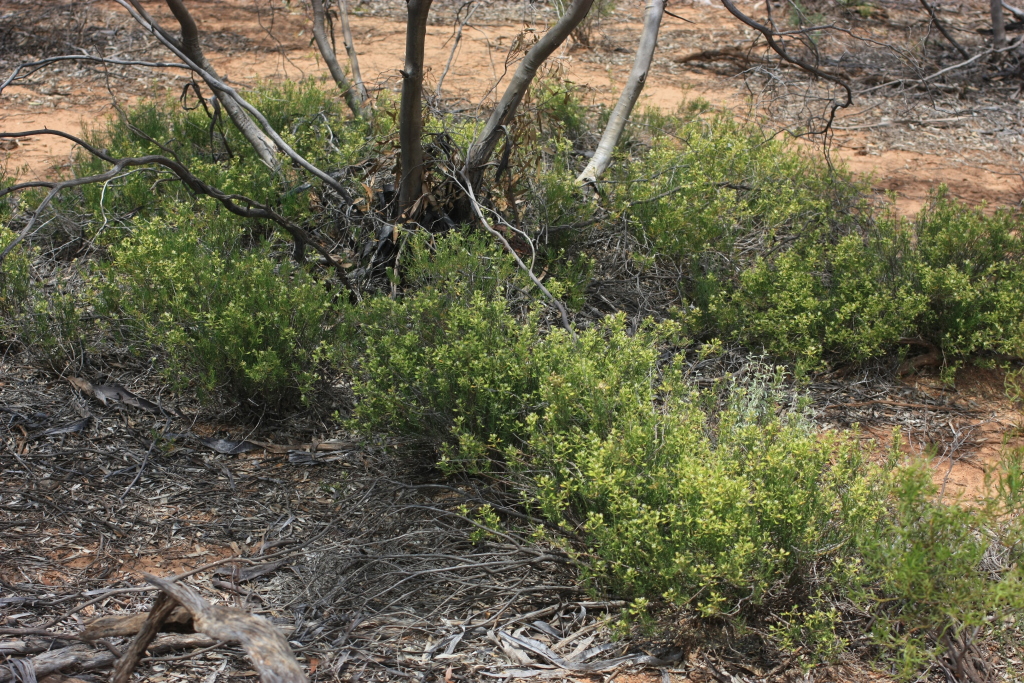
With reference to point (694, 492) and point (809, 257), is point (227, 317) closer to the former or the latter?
point (694, 492)

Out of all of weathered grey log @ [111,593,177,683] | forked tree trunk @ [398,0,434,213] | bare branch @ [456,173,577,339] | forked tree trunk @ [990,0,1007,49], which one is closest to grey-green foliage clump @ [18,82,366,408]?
forked tree trunk @ [398,0,434,213]

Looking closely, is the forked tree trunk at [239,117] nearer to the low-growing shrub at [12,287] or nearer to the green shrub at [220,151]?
the green shrub at [220,151]

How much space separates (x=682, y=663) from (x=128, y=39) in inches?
369

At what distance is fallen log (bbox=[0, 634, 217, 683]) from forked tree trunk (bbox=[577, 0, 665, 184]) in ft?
12.4

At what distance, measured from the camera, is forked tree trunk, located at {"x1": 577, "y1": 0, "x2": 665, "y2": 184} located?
5676 mm

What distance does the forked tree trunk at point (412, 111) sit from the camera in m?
4.22

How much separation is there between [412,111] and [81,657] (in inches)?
118

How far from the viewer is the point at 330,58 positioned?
22.0 feet

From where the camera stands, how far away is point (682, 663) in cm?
268

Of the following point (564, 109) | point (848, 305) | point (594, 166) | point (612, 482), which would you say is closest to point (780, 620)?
point (612, 482)

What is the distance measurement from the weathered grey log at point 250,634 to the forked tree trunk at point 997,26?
34.1ft

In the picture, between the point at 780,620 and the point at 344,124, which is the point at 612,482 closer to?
the point at 780,620

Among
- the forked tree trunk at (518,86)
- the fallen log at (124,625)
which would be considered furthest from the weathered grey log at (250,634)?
the forked tree trunk at (518,86)

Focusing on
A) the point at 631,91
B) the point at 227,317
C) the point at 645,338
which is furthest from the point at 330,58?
the point at 645,338
